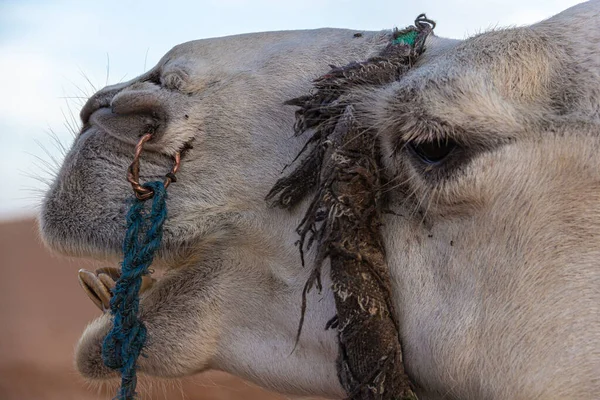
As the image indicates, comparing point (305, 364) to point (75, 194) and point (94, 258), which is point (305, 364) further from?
point (75, 194)

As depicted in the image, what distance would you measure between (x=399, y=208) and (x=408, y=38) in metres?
0.55

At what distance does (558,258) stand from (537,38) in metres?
0.53

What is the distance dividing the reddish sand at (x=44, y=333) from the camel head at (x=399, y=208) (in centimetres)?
379

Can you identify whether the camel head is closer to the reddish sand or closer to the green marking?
the green marking

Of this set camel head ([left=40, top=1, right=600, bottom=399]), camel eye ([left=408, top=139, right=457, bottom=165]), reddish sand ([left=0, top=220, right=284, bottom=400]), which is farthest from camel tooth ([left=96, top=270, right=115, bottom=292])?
reddish sand ([left=0, top=220, right=284, bottom=400])

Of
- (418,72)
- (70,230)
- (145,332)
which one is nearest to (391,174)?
(418,72)

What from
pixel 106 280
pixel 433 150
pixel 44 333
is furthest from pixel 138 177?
pixel 44 333

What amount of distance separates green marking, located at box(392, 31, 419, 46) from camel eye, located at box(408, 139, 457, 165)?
0.43 metres

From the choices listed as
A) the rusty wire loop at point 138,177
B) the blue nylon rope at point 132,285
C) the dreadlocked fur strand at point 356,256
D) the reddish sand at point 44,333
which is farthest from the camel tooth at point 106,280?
the reddish sand at point 44,333

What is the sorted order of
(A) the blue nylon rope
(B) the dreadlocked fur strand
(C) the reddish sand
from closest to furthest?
(B) the dreadlocked fur strand → (A) the blue nylon rope → (C) the reddish sand

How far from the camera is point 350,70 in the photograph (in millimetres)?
1947

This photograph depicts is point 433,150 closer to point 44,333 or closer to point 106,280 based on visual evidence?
point 106,280

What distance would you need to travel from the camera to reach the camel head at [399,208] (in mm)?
1604

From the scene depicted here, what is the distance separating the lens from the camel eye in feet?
5.56
